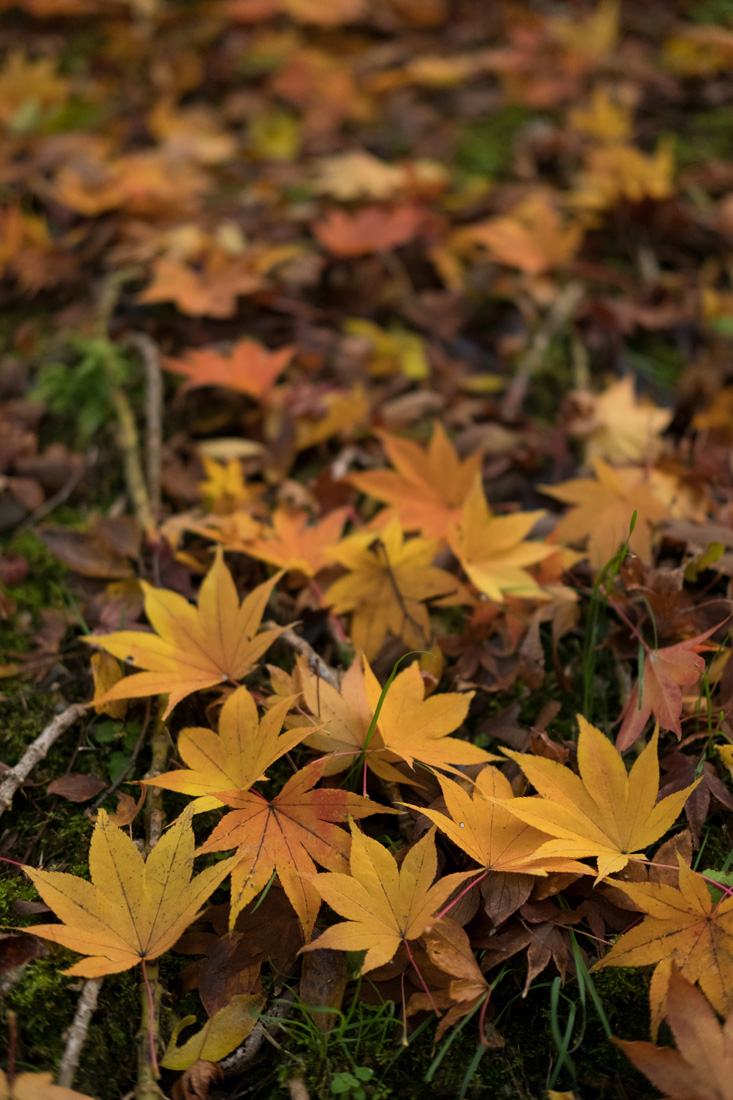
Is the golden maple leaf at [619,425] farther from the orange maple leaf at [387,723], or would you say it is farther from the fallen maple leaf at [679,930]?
the fallen maple leaf at [679,930]

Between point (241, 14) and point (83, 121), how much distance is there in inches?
32.7

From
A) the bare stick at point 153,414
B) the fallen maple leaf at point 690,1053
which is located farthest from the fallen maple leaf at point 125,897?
the bare stick at point 153,414

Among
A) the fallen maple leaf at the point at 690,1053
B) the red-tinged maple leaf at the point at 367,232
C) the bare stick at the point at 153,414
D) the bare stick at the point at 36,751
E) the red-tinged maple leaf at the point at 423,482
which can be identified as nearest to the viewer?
the fallen maple leaf at the point at 690,1053

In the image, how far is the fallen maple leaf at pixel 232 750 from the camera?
3.13 ft

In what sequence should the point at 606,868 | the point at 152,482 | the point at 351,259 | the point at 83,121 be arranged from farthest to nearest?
1. the point at 83,121
2. the point at 351,259
3. the point at 152,482
4. the point at 606,868

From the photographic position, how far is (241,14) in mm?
2928

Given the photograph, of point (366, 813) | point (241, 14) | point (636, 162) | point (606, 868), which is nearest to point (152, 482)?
point (366, 813)

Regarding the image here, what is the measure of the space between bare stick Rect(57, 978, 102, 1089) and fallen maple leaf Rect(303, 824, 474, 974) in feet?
0.94

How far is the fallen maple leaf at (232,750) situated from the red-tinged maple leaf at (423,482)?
53 cm

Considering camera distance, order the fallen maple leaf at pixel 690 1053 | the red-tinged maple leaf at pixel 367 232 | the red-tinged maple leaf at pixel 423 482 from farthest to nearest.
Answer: the red-tinged maple leaf at pixel 367 232 → the red-tinged maple leaf at pixel 423 482 → the fallen maple leaf at pixel 690 1053

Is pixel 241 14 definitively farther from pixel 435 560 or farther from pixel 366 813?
pixel 366 813

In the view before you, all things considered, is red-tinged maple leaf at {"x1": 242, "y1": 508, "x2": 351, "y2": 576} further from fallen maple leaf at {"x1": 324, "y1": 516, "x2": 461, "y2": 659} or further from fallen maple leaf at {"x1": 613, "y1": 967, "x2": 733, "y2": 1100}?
fallen maple leaf at {"x1": 613, "y1": 967, "x2": 733, "y2": 1100}

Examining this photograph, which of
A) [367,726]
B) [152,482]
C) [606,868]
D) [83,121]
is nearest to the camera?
[606,868]

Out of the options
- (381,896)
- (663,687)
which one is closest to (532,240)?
(663,687)
